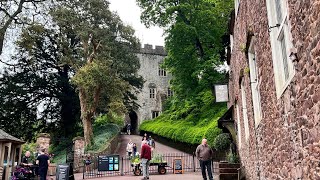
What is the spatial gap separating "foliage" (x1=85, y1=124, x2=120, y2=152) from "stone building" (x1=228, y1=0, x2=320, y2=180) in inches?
662

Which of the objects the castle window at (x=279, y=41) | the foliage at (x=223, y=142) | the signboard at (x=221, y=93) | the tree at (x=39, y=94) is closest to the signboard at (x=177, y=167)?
the foliage at (x=223, y=142)

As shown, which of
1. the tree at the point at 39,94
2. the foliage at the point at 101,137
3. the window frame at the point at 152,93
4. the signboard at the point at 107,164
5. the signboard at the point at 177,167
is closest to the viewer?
the signboard at the point at 177,167

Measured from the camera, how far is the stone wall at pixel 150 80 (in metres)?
47.0

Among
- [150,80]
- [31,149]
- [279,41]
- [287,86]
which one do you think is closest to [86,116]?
[31,149]

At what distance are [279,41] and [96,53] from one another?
2123 cm

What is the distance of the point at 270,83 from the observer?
210 inches

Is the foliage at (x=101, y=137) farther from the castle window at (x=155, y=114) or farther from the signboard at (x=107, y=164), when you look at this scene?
the castle window at (x=155, y=114)

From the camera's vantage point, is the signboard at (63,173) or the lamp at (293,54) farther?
the signboard at (63,173)

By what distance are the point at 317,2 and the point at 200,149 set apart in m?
7.65

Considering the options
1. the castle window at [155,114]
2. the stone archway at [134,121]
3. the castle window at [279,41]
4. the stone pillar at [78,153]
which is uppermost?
the castle window at [155,114]

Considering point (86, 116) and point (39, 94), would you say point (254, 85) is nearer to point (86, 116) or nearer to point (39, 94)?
point (86, 116)

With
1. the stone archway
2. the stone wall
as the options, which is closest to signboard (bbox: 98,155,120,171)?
the stone archway

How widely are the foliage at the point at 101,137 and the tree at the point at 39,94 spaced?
2689 mm

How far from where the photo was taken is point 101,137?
26.1 metres
